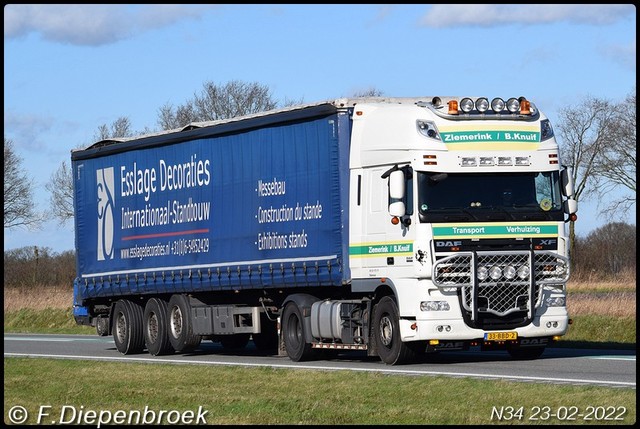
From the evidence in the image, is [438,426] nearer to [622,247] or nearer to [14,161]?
[622,247]

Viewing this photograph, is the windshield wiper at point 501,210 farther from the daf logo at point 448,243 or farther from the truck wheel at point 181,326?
the truck wheel at point 181,326

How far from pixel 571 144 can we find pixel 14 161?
104ft

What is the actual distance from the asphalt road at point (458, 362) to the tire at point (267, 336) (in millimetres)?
271

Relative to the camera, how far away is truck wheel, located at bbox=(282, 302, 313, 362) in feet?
81.0

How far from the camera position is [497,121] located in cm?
2266

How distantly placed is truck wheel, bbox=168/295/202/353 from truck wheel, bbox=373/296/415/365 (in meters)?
5.55

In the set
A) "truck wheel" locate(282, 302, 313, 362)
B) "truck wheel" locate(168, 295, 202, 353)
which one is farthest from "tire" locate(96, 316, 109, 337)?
"truck wheel" locate(282, 302, 313, 362)

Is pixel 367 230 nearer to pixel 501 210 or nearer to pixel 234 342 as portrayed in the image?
pixel 501 210

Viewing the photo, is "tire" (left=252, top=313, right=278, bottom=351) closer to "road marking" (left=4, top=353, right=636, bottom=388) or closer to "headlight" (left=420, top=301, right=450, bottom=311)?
"road marking" (left=4, top=353, right=636, bottom=388)

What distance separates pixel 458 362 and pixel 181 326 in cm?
672

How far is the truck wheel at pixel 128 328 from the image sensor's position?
96.2 feet

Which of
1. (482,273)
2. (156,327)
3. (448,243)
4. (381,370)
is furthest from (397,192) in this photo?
(156,327)

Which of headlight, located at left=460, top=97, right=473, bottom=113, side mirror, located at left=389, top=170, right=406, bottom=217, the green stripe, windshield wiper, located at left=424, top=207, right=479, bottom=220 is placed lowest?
the green stripe

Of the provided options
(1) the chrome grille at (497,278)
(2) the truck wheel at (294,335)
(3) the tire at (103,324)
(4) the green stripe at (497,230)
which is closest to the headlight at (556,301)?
(1) the chrome grille at (497,278)
